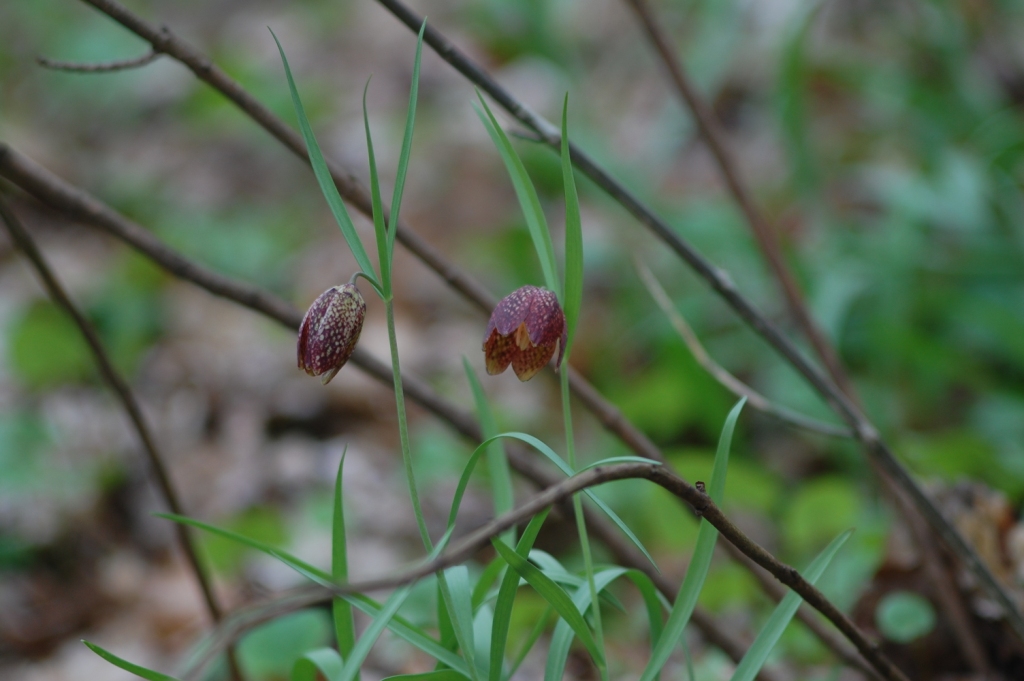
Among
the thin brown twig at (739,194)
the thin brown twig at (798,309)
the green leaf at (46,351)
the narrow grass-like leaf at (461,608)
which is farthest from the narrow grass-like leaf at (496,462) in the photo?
the green leaf at (46,351)

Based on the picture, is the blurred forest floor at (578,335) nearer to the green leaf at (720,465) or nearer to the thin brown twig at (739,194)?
the thin brown twig at (739,194)

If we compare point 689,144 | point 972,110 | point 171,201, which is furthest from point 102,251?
point 972,110

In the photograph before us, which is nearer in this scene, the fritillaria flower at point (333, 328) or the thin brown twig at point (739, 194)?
the fritillaria flower at point (333, 328)

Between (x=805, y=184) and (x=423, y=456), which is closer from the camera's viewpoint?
(x=423, y=456)

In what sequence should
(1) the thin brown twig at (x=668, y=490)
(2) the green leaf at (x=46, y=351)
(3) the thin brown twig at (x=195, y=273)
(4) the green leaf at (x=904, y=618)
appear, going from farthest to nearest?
(2) the green leaf at (x=46, y=351), (4) the green leaf at (x=904, y=618), (3) the thin brown twig at (x=195, y=273), (1) the thin brown twig at (x=668, y=490)

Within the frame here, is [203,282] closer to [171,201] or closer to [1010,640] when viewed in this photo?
[1010,640]

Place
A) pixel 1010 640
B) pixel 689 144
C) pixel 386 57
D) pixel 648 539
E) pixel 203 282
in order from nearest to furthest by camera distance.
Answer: pixel 203 282, pixel 1010 640, pixel 648 539, pixel 689 144, pixel 386 57
